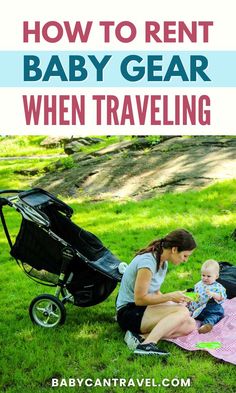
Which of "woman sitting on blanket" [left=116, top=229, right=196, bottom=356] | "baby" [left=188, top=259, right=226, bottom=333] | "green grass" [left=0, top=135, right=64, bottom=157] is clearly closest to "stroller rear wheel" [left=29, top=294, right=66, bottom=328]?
"woman sitting on blanket" [left=116, top=229, right=196, bottom=356]

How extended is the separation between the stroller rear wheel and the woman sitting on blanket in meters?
0.53

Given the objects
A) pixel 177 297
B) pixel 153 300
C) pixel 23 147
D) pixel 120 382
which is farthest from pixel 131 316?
pixel 23 147

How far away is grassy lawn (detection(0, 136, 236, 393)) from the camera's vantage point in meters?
4.42

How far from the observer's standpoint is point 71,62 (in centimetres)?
890

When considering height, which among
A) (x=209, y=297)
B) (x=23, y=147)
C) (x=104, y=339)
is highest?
(x=209, y=297)

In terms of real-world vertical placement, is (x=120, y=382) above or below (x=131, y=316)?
below

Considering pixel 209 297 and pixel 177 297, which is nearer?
pixel 177 297

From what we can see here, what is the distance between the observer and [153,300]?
4836mm

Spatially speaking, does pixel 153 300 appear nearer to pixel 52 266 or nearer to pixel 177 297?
pixel 177 297

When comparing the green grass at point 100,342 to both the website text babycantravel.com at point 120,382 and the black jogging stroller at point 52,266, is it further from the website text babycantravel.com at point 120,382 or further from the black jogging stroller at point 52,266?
the black jogging stroller at point 52,266

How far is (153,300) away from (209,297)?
2.37ft

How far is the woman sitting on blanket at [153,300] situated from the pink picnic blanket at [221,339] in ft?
0.27

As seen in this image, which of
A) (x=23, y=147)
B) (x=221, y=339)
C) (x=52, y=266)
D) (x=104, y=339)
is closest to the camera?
(x=221, y=339)

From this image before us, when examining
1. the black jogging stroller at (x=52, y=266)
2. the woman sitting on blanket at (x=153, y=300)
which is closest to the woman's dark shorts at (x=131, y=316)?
the woman sitting on blanket at (x=153, y=300)
